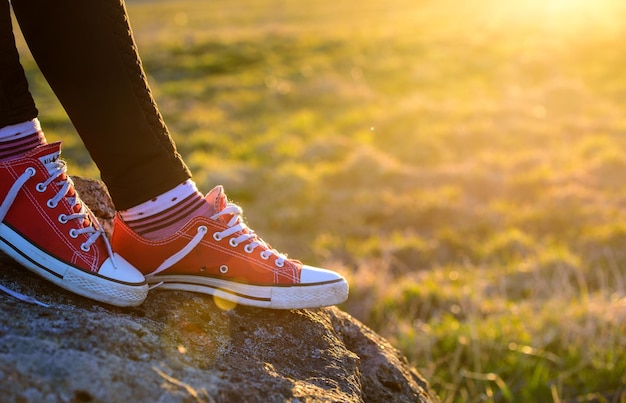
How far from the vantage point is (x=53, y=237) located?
2326 millimetres

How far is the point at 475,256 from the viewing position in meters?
7.18

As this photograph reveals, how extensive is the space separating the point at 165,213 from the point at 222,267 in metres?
0.30

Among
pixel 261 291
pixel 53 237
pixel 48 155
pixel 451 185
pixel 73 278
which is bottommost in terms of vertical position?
pixel 451 185

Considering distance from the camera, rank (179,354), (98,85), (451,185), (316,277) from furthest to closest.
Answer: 1. (451,185)
2. (316,277)
3. (98,85)
4. (179,354)

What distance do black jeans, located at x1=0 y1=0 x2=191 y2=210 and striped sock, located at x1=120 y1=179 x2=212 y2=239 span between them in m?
0.05

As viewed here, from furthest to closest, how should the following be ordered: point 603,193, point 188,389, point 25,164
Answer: point 603,193
point 25,164
point 188,389

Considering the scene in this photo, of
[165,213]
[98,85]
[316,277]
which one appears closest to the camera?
[98,85]

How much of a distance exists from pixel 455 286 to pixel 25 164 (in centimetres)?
441

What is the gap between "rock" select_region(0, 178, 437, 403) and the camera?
177 centimetres

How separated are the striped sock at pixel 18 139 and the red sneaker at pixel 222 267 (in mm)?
412

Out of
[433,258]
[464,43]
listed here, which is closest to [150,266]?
[433,258]

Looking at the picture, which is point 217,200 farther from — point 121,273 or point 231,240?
point 121,273

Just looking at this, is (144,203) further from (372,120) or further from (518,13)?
(518,13)

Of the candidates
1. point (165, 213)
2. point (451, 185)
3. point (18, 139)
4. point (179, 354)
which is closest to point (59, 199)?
point (18, 139)
